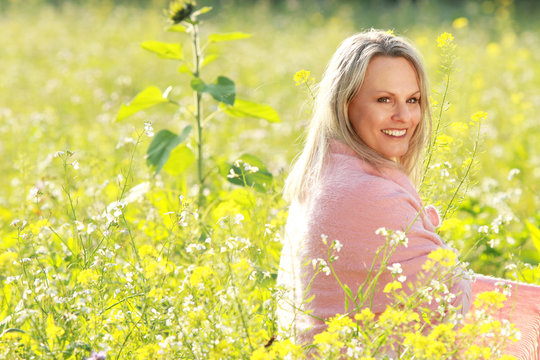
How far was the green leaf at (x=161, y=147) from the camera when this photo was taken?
8.38 feet

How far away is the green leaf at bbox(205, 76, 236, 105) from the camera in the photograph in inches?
95.7

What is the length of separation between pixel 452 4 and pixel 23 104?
1083 cm

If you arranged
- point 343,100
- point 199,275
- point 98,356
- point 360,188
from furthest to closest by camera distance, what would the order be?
point 343,100
point 360,188
point 199,275
point 98,356

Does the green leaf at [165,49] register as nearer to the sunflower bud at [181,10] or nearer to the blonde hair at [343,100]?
the sunflower bud at [181,10]

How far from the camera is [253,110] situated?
264 cm

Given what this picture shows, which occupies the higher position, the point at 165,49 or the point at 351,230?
the point at 165,49

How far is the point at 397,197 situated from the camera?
1.80 metres

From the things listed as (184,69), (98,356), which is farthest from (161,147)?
(98,356)

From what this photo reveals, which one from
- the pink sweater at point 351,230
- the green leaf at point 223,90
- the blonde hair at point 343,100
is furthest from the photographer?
the green leaf at point 223,90

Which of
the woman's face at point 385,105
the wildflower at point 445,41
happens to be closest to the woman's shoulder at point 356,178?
the woman's face at point 385,105

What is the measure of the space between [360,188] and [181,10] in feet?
3.69

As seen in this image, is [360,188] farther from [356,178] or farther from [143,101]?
[143,101]

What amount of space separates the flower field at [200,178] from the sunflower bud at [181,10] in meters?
0.16

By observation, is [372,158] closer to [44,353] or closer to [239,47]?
[44,353]
